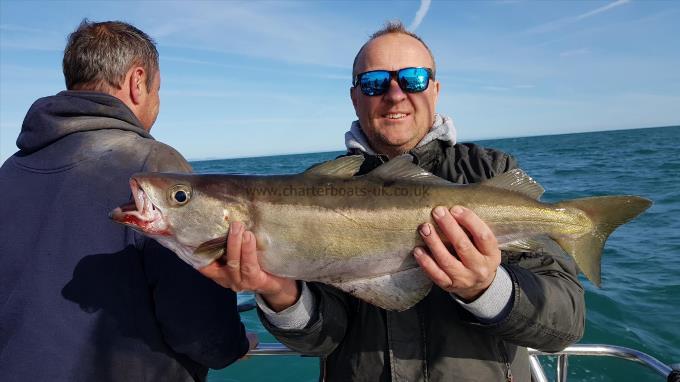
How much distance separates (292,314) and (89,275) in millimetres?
1292

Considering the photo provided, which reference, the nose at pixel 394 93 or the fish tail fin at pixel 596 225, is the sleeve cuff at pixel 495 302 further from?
the nose at pixel 394 93

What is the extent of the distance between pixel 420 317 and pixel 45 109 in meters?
2.97

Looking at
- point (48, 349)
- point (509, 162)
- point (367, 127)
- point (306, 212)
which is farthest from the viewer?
point (367, 127)

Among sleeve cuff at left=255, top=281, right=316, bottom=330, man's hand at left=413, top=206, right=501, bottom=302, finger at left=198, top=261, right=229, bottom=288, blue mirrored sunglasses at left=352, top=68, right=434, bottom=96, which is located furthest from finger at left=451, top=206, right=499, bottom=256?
finger at left=198, top=261, right=229, bottom=288

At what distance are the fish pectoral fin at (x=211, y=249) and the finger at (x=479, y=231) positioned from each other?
148 centimetres

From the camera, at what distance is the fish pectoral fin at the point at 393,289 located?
2883mm

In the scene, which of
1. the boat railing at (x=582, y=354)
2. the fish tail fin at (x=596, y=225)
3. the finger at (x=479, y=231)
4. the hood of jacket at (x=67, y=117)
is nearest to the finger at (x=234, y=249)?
the hood of jacket at (x=67, y=117)

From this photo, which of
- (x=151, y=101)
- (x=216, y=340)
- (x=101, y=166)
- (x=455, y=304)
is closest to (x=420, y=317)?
(x=455, y=304)

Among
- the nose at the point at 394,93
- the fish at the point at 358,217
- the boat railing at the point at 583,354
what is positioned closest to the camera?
the fish at the point at 358,217

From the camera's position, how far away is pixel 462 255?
8.70 ft

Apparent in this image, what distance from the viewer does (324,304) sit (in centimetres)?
Result: 301

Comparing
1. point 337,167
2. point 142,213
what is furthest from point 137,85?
point 337,167

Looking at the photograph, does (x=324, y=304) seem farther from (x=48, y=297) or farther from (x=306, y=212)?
(x=48, y=297)

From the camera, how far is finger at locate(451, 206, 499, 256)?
263 centimetres
